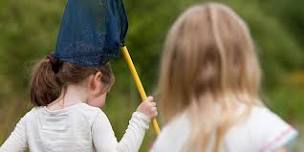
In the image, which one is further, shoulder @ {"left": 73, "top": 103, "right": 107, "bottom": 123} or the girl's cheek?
the girl's cheek

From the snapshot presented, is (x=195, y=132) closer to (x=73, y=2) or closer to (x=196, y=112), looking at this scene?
(x=196, y=112)

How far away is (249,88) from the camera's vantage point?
142 inches

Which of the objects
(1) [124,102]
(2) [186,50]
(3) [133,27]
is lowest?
(1) [124,102]

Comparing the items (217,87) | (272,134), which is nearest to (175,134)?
(217,87)

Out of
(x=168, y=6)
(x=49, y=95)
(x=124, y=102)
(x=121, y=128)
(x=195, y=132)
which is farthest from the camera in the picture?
(x=168, y=6)

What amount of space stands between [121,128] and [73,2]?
4918 millimetres

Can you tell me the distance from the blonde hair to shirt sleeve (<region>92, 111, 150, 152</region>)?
1.12 metres

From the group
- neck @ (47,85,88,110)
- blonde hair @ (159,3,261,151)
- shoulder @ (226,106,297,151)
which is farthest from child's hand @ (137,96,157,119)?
shoulder @ (226,106,297,151)

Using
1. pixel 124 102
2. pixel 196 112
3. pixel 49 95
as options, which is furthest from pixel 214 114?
pixel 124 102

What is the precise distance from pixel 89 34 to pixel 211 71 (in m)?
1.63

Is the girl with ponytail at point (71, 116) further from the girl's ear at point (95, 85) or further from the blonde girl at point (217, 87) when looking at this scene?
the blonde girl at point (217, 87)

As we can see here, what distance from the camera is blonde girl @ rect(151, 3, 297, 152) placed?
11.6ft

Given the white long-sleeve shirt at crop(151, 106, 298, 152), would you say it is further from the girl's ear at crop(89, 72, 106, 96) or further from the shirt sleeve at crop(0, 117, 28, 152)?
the shirt sleeve at crop(0, 117, 28, 152)

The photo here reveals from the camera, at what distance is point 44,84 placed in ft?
16.3
